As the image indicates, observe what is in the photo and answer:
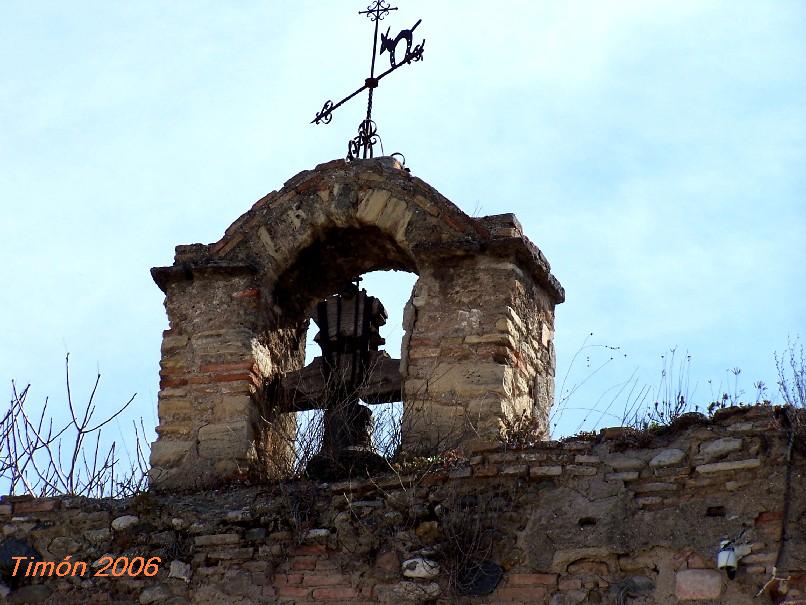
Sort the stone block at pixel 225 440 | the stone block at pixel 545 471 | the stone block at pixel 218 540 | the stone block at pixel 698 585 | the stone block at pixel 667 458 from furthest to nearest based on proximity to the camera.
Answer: the stone block at pixel 225 440
the stone block at pixel 218 540
the stone block at pixel 545 471
the stone block at pixel 667 458
the stone block at pixel 698 585

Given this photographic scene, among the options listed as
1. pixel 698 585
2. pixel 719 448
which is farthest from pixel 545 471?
pixel 698 585

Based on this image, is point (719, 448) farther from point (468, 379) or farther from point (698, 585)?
point (468, 379)

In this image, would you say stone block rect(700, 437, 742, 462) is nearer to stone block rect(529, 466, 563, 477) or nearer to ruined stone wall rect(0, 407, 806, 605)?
ruined stone wall rect(0, 407, 806, 605)

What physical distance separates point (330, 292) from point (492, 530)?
7.72 feet

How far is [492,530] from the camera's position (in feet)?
23.7

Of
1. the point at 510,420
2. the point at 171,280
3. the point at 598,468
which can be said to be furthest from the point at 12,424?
the point at 598,468

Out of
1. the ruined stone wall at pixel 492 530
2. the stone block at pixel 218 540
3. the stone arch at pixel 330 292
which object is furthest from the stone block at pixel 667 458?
the stone block at pixel 218 540

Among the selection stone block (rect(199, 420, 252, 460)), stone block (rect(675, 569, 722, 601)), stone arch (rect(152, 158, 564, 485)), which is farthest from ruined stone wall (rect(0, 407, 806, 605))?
stone arch (rect(152, 158, 564, 485))

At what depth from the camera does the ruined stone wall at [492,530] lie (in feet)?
22.2

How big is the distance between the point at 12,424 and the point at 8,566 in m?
1.62

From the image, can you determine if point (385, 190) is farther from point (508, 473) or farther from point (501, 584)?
point (501, 584)

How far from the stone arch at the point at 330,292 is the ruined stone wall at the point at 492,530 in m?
0.56

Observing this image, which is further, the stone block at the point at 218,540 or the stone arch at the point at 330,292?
the stone arch at the point at 330,292

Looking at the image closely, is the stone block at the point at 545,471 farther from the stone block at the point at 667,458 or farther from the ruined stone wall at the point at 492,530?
the stone block at the point at 667,458
